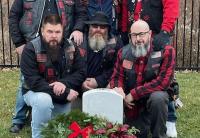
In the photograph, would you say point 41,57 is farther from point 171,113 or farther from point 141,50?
point 171,113

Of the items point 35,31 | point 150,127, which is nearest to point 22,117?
point 35,31

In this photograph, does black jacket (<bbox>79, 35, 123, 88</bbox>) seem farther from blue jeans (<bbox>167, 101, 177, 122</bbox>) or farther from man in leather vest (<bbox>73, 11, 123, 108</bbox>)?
blue jeans (<bbox>167, 101, 177, 122</bbox>)

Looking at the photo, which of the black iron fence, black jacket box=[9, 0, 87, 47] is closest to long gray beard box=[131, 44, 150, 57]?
black jacket box=[9, 0, 87, 47]

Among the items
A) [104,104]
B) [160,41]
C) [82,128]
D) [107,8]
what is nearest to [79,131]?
[82,128]

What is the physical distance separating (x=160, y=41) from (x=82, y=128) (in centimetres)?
139

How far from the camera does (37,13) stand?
5.92 m

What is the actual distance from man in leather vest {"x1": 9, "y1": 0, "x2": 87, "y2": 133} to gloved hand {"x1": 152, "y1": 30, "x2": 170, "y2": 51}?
828 mm

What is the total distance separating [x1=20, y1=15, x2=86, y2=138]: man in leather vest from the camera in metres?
5.51

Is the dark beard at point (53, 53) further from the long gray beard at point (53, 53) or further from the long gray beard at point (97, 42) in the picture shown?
the long gray beard at point (97, 42)

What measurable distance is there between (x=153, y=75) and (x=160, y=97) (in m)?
0.26

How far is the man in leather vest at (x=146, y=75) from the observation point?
557cm

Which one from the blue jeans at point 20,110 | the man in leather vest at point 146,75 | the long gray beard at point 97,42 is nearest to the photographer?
the man in leather vest at point 146,75

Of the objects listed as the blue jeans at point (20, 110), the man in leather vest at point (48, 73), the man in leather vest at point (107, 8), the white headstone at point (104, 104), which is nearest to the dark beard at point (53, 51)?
the man in leather vest at point (48, 73)

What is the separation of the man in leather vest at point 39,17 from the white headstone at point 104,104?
0.76m
